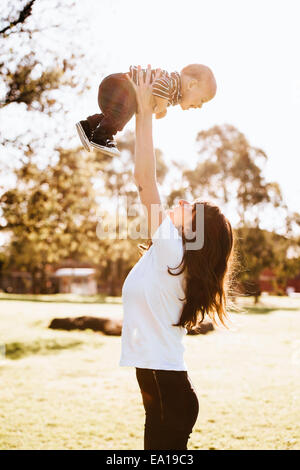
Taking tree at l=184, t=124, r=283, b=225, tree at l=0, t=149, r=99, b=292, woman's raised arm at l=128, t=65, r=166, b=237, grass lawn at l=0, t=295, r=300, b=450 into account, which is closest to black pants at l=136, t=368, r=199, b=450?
grass lawn at l=0, t=295, r=300, b=450

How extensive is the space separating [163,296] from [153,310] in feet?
0.29

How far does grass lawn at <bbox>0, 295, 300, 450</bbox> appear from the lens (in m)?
5.50

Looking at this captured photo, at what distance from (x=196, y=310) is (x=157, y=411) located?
57 cm

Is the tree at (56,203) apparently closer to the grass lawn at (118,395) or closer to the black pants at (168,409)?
the grass lawn at (118,395)

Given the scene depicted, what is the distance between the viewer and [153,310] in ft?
7.82

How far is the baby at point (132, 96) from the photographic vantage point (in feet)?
8.09

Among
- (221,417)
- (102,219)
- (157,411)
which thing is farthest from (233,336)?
(157,411)

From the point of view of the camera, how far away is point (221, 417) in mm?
6359

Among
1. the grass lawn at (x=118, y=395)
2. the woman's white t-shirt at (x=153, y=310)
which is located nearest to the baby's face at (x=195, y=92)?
the woman's white t-shirt at (x=153, y=310)

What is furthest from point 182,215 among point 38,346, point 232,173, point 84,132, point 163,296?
point 232,173

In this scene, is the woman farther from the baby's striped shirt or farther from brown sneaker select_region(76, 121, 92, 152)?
brown sneaker select_region(76, 121, 92, 152)

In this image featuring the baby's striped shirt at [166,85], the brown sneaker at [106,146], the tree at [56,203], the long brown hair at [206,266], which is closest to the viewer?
the baby's striped shirt at [166,85]

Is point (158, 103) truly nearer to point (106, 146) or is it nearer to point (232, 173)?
point (106, 146)
